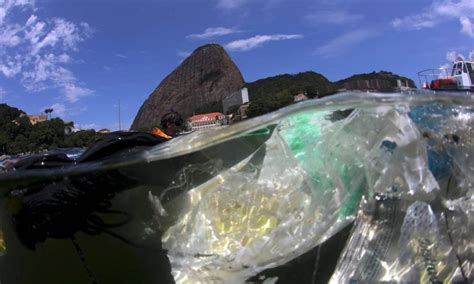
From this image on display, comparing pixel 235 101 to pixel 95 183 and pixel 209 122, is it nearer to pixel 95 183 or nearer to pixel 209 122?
pixel 209 122

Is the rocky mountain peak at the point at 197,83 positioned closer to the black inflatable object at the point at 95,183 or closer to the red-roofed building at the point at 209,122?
the red-roofed building at the point at 209,122

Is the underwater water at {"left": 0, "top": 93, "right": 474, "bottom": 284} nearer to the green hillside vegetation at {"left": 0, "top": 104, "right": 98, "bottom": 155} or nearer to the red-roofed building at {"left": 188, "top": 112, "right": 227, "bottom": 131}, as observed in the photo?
the red-roofed building at {"left": 188, "top": 112, "right": 227, "bottom": 131}

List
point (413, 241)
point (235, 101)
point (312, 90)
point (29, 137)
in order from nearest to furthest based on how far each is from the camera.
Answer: point (413, 241), point (312, 90), point (235, 101), point (29, 137)

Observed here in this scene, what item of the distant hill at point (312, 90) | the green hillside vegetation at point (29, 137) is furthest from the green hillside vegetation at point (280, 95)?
the green hillside vegetation at point (29, 137)

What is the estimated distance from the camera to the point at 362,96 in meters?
2.60

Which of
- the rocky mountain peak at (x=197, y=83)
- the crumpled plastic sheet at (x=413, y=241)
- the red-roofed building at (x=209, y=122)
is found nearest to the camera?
the crumpled plastic sheet at (x=413, y=241)

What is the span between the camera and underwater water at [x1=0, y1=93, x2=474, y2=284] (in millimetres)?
2428

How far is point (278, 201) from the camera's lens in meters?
2.58

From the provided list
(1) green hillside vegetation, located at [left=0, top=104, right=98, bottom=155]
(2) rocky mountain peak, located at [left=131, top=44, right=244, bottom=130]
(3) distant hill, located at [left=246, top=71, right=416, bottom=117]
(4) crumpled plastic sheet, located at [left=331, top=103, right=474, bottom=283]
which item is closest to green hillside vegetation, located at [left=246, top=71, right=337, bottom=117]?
(3) distant hill, located at [left=246, top=71, right=416, bottom=117]

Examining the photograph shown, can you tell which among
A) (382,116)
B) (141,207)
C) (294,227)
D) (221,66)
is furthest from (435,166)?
(221,66)

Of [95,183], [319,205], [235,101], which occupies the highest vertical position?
[235,101]

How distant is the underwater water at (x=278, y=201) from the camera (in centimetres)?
243

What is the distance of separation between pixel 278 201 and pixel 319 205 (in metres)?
0.24

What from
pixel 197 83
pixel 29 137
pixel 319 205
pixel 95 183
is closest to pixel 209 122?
pixel 95 183
